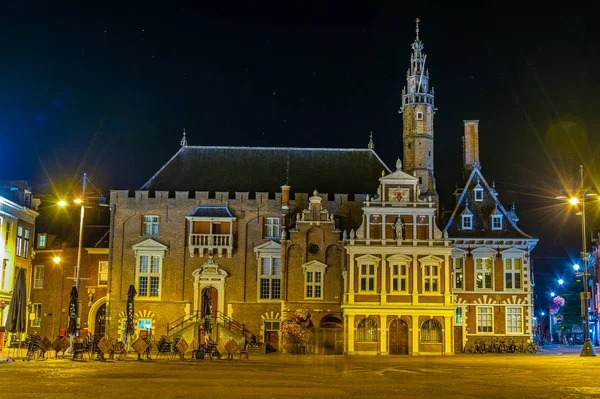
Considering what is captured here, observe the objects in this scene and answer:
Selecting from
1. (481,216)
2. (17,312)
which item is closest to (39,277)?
(17,312)

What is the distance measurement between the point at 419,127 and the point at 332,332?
16488 millimetres

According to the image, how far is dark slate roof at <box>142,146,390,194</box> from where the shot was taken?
195ft

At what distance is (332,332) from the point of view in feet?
180

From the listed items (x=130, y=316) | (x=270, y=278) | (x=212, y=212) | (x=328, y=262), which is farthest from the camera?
(x=270, y=278)

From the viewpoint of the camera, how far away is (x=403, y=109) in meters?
59.8

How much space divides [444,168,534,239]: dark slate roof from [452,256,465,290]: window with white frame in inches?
74.6

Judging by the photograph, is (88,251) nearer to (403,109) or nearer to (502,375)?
(403,109)

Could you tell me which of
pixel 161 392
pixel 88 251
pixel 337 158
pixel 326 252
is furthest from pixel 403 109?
pixel 161 392

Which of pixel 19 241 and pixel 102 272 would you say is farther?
pixel 102 272

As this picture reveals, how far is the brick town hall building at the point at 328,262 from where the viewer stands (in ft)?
174

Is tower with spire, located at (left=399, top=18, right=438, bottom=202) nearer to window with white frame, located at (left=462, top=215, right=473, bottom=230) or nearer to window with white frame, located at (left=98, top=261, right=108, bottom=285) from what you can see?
window with white frame, located at (left=462, top=215, right=473, bottom=230)

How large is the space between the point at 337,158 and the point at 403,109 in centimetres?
630

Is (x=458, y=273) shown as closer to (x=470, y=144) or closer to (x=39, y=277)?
(x=470, y=144)

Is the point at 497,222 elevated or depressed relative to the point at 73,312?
elevated
